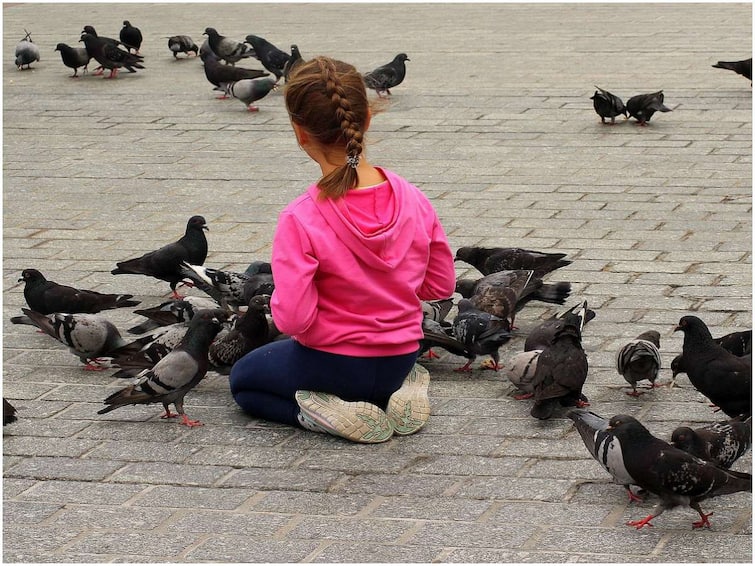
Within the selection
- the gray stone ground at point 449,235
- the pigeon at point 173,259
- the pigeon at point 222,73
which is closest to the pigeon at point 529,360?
the gray stone ground at point 449,235

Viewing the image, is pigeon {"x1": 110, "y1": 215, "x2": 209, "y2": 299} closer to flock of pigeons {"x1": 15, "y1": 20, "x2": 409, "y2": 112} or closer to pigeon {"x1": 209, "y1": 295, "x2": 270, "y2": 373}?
pigeon {"x1": 209, "y1": 295, "x2": 270, "y2": 373}

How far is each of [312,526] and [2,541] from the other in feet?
3.63

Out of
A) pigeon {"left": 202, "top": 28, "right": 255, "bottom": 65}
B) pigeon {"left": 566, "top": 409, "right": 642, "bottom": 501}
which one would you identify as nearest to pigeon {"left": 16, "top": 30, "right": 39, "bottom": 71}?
pigeon {"left": 202, "top": 28, "right": 255, "bottom": 65}

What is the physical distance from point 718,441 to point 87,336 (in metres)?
3.15

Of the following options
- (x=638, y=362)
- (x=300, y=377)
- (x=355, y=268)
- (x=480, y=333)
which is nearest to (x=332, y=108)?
(x=355, y=268)

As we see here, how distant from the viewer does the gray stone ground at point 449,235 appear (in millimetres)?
4598

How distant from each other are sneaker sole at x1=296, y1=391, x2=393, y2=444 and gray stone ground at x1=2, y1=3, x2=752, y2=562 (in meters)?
0.07

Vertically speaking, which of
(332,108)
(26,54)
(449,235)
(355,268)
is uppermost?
(332,108)

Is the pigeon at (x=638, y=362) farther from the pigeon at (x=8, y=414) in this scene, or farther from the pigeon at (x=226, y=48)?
the pigeon at (x=226, y=48)

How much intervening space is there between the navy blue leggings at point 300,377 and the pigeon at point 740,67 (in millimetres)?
8818

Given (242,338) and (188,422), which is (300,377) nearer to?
(188,422)

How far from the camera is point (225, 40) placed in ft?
51.3

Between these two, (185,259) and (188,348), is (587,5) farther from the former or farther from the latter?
(188,348)

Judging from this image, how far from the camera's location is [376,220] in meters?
5.31
